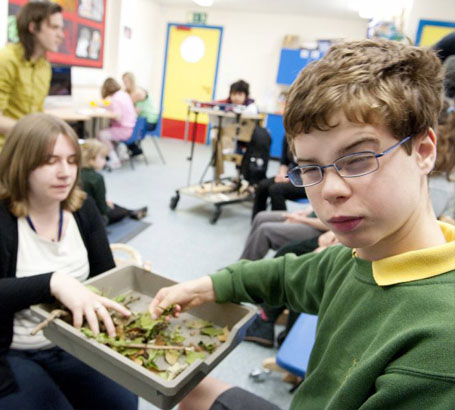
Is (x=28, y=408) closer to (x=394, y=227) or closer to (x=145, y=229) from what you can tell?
(x=394, y=227)

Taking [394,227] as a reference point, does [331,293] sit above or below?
below

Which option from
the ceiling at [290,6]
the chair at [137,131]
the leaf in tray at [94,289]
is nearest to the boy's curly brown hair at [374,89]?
the leaf in tray at [94,289]

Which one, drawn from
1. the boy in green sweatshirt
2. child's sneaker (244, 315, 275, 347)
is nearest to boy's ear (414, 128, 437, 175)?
the boy in green sweatshirt

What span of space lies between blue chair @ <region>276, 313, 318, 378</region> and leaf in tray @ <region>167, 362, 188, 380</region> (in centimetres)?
41

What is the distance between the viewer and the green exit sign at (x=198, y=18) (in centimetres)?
782

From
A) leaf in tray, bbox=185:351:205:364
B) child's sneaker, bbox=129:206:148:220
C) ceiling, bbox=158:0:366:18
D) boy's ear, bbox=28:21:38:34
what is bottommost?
child's sneaker, bbox=129:206:148:220

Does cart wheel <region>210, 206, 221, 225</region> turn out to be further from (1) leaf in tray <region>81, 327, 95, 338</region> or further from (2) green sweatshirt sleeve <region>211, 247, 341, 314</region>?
(1) leaf in tray <region>81, 327, 95, 338</region>

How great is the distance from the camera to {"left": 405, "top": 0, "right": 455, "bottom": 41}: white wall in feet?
11.3

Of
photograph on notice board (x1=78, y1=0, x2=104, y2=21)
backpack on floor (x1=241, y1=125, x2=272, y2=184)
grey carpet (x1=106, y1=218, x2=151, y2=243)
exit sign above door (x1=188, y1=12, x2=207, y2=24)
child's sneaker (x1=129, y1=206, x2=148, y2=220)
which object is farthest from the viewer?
exit sign above door (x1=188, y1=12, x2=207, y2=24)

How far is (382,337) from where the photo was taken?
0.61 metres

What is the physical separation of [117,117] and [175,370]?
183 inches

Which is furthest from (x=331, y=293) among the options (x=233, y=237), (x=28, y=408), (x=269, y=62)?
(x=269, y=62)

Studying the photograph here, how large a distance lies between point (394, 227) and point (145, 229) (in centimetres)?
305

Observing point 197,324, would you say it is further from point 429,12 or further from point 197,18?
point 197,18
